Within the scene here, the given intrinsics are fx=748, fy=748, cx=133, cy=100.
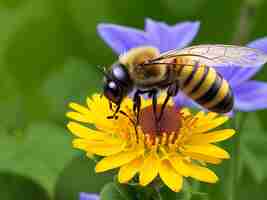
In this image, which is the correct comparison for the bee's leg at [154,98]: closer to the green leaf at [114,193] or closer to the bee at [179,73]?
the bee at [179,73]

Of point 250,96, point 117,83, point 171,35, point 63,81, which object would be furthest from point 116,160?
point 63,81

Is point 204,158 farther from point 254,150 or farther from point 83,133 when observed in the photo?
point 254,150

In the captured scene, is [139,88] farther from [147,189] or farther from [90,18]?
[90,18]

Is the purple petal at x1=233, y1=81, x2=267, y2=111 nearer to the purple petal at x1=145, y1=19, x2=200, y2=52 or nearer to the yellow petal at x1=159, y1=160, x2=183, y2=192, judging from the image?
the purple petal at x1=145, y1=19, x2=200, y2=52

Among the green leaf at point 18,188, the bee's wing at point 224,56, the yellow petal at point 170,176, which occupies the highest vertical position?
the bee's wing at point 224,56

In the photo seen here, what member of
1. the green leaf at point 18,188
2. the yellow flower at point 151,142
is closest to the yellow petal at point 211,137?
the yellow flower at point 151,142

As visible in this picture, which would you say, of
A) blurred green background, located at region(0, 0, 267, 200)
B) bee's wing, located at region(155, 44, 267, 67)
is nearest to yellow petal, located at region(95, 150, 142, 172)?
bee's wing, located at region(155, 44, 267, 67)

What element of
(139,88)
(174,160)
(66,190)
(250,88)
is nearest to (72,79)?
(66,190)
